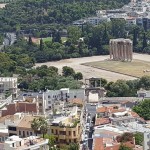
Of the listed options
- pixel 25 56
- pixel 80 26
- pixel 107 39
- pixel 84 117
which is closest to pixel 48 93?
pixel 84 117

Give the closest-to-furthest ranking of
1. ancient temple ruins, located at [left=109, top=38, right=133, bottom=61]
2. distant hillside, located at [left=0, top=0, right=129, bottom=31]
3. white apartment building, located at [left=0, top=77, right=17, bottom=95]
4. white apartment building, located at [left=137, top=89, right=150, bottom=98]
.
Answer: white apartment building, located at [left=137, top=89, right=150, bottom=98]
white apartment building, located at [left=0, top=77, right=17, bottom=95]
ancient temple ruins, located at [left=109, top=38, right=133, bottom=61]
distant hillside, located at [left=0, top=0, right=129, bottom=31]

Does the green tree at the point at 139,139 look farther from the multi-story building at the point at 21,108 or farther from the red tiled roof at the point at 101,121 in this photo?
the multi-story building at the point at 21,108

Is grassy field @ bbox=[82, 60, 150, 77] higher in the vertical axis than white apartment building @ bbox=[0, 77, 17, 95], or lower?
lower

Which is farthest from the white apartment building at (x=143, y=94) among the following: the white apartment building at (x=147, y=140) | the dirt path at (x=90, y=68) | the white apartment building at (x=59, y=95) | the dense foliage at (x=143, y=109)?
the dirt path at (x=90, y=68)

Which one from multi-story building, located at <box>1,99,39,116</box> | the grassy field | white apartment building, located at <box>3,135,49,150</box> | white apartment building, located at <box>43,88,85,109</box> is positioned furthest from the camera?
the grassy field

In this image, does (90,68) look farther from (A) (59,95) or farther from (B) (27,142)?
(B) (27,142)

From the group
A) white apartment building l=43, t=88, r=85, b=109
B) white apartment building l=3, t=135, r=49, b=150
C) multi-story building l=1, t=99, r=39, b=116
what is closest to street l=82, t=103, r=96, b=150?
white apartment building l=43, t=88, r=85, b=109

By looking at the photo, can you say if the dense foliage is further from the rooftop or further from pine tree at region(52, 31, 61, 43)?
pine tree at region(52, 31, 61, 43)

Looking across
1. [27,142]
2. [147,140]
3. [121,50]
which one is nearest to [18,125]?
[27,142]
